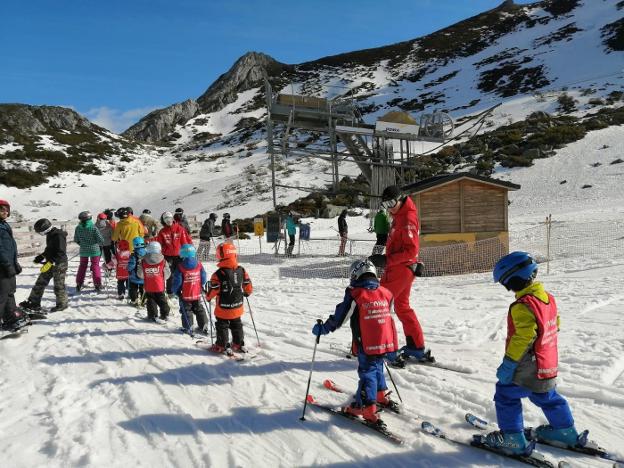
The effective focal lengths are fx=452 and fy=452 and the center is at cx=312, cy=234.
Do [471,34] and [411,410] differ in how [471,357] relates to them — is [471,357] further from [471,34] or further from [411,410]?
[471,34]

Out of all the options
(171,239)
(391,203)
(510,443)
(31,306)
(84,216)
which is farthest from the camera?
(84,216)

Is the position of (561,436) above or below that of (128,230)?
below

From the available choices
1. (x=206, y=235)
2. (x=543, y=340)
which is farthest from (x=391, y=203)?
(x=206, y=235)

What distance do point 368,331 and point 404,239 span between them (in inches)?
68.1

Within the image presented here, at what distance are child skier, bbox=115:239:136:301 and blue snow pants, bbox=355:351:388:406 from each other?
23.7ft

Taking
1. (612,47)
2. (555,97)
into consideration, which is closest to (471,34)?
(612,47)

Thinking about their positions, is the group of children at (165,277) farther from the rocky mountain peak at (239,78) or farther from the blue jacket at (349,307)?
the rocky mountain peak at (239,78)

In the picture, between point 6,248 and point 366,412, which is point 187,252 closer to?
point 6,248

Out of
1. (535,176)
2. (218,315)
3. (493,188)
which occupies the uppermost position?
(535,176)

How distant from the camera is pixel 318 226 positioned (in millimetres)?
27031

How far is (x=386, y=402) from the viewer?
4336 mm

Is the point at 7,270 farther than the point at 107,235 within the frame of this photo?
No

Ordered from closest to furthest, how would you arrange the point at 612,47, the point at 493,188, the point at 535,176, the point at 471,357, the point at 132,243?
the point at 471,357
the point at 132,243
the point at 493,188
the point at 535,176
the point at 612,47

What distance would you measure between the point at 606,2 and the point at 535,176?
59.8 m
